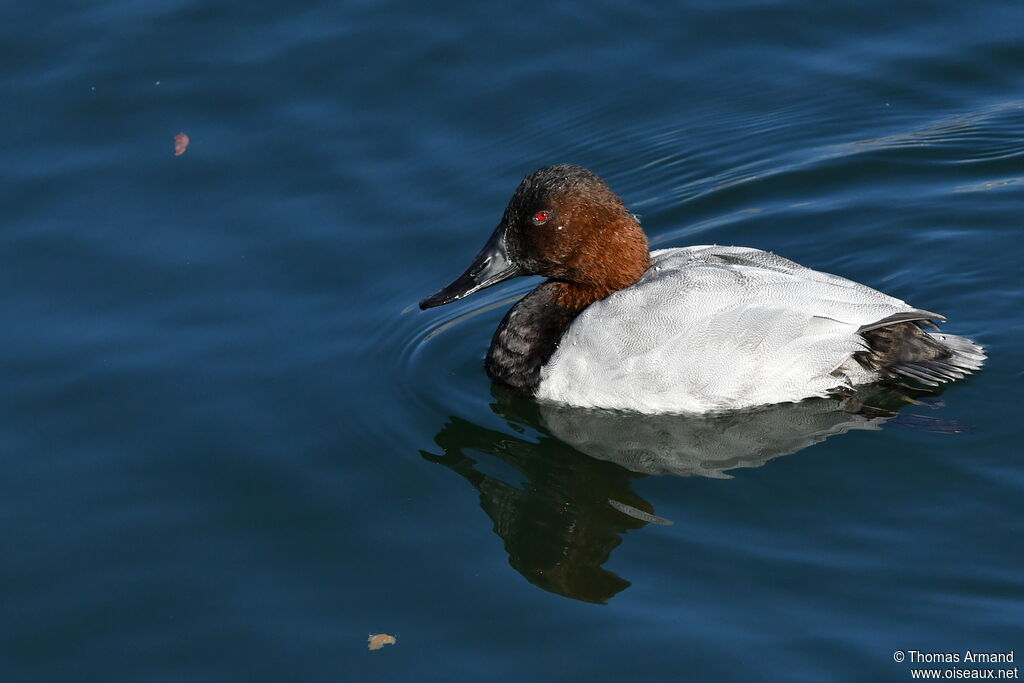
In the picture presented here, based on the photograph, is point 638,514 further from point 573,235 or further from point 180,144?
point 180,144

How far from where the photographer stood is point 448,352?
25.5 ft

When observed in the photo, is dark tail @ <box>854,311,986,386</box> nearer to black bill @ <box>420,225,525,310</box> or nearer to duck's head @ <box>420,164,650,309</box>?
duck's head @ <box>420,164,650,309</box>

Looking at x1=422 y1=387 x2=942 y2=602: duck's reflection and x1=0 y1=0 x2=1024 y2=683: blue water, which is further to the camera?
x1=422 y1=387 x2=942 y2=602: duck's reflection

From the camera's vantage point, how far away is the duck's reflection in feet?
20.1

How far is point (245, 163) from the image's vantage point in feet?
29.8

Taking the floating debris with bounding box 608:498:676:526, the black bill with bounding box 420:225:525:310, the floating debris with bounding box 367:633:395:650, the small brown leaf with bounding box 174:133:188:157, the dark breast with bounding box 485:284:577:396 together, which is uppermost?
the small brown leaf with bounding box 174:133:188:157

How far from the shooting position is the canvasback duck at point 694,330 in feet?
22.1

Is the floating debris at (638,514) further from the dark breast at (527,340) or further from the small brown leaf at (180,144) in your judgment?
the small brown leaf at (180,144)

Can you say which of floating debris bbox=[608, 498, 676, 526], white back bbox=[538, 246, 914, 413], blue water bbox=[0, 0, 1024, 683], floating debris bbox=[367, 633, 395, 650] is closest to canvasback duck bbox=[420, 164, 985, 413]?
white back bbox=[538, 246, 914, 413]

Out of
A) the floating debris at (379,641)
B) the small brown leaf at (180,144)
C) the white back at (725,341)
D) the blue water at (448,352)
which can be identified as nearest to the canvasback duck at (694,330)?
the white back at (725,341)

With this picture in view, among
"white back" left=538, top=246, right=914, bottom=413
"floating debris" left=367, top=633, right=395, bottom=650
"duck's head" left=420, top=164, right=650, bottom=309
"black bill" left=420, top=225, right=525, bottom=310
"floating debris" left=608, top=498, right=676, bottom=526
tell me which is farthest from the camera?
"black bill" left=420, top=225, right=525, bottom=310

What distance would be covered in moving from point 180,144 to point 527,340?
330 centimetres

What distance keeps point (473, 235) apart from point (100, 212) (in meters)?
2.33

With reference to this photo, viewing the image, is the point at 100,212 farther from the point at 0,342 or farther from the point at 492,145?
the point at 492,145
